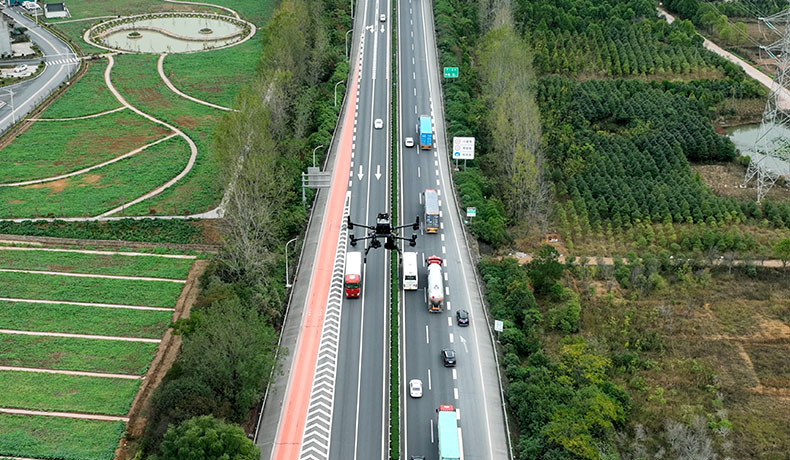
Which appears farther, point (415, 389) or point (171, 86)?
point (171, 86)

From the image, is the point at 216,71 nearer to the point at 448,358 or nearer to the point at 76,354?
the point at 76,354

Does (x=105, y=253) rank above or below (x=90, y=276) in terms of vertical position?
above

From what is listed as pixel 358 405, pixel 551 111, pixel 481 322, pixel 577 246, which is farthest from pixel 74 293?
pixel 551 111

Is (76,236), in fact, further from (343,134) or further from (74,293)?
(343,134)

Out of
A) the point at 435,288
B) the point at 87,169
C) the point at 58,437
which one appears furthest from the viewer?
the point at 87,169

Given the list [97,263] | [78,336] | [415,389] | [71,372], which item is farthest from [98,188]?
[415,389]

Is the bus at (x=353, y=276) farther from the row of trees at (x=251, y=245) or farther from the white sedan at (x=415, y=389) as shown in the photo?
the white sedan at (x=415, y=389)

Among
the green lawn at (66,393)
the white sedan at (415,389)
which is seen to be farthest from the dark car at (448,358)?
the green lawn at (66,393)
